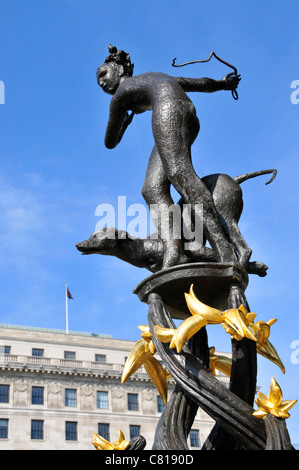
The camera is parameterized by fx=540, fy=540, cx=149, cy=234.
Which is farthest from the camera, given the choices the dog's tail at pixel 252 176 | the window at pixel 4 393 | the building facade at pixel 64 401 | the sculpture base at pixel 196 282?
the window at pixel 4 393

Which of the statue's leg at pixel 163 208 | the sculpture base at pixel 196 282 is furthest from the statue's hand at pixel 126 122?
the sculpture base at pixel 196 282

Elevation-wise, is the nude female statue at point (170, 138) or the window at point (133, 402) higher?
the window at point (133, 402)

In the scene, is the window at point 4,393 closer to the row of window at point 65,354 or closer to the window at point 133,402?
the row of window at point 65,354

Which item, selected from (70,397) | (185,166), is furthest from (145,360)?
(70,397)

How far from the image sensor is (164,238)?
198 inches

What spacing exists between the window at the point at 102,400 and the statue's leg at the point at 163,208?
48952 mm

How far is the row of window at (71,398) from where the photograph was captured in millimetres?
48881

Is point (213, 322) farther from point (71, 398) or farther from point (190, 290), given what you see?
point (71, 398)

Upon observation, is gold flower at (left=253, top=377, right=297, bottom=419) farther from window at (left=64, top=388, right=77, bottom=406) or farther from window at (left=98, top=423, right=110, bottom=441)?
window at (left=64, top=388, right=77, bottom=406)

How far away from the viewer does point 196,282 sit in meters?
4.59

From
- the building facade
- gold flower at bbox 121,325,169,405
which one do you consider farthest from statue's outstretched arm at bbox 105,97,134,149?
the building facade

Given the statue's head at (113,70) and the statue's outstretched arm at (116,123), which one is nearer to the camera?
the statue's outstretched arm at (116,123)

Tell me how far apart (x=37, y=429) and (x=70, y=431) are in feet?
9.96
